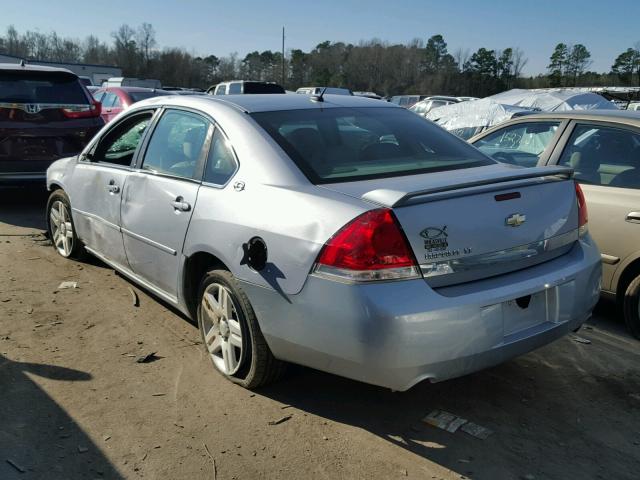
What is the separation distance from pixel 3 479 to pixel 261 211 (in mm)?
1649

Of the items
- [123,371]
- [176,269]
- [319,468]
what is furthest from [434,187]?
[123,371]

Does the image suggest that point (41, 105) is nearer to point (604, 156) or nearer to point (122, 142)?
point (122, 142)

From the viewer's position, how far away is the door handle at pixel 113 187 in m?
4.39

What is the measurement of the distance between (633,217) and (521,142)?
1.49m

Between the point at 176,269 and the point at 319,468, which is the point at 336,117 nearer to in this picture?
the point at 176,269

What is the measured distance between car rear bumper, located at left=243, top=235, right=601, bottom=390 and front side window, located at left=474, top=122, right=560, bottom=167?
242 centimetres

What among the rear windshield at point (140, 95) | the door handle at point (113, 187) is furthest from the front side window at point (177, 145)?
the rear windshield at point (140, 95)

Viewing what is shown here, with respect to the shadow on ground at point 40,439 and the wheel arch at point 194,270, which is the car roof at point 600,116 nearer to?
the wheel arch at point 194,270

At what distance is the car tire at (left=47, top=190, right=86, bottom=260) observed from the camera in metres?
5.51

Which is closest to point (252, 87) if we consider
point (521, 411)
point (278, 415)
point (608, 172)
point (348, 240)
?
point (608, 172)

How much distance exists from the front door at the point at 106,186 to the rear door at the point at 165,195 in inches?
8.8

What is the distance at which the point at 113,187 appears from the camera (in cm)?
445

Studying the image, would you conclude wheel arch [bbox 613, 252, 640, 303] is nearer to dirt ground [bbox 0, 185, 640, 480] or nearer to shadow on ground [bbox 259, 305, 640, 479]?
dirt ground [bbox 0, 185, 640, 480]

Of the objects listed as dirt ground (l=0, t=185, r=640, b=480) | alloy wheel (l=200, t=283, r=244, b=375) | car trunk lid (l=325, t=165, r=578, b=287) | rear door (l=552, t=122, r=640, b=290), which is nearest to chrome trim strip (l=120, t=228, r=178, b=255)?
alloy wheel (l=200, t=283, r=244, b=375)
